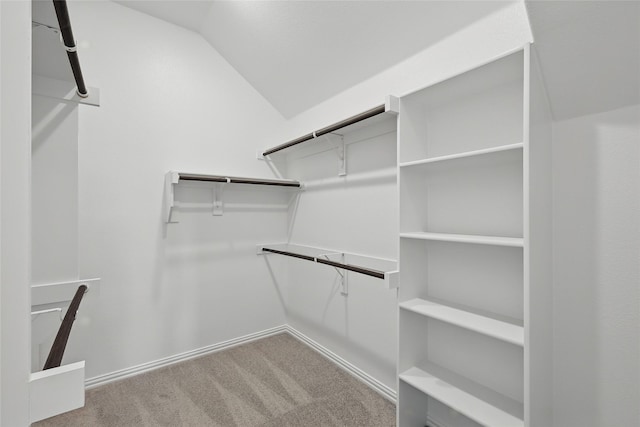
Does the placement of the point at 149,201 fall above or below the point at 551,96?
below

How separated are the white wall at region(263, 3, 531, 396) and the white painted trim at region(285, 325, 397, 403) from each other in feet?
0.12

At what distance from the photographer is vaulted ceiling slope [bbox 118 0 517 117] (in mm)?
1502

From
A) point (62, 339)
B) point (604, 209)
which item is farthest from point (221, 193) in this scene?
point (604, 209)

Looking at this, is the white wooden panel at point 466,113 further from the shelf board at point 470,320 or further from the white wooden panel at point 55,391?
the white wooden panel at point 55,391

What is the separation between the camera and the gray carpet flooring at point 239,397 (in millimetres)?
1665

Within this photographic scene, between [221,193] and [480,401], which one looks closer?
[480,401]

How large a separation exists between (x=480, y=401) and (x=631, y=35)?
1.38 metres

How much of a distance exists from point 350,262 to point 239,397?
108cm

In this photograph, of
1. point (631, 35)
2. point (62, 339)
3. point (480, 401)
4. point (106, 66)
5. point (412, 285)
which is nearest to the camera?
point (62, 339)

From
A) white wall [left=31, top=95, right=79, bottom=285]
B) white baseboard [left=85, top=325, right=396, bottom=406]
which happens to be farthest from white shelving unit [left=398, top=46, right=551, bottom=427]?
white wall [left=31, top=95, right=79, bottom=285]

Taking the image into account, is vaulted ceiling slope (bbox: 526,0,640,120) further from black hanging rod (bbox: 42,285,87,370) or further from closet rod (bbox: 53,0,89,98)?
black hanging rod (bbox: 42,285,87,370)

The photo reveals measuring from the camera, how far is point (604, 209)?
109 cm

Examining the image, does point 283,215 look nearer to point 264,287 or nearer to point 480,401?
point 264,287

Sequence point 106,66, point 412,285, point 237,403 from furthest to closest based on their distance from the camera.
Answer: point 106,66
point 237,403
point 412,285
